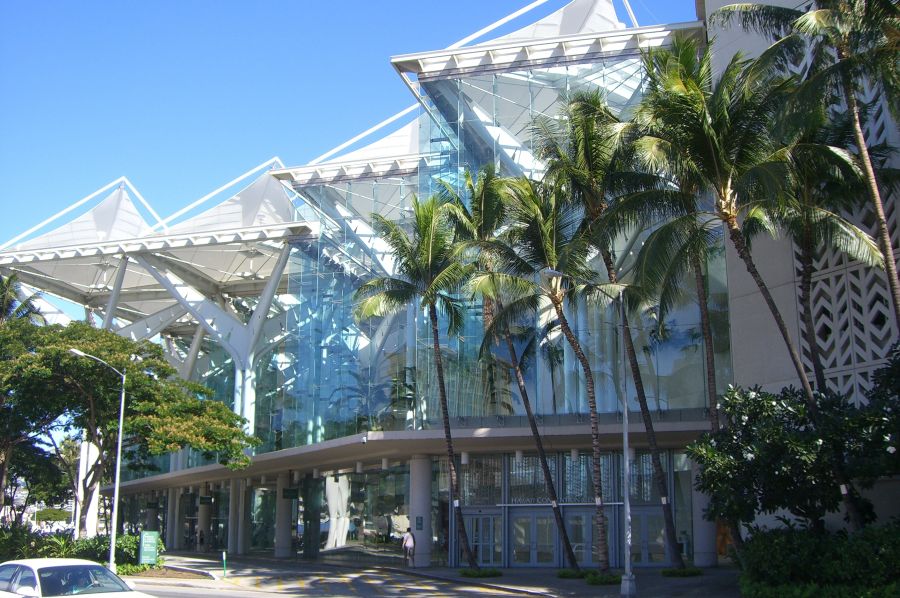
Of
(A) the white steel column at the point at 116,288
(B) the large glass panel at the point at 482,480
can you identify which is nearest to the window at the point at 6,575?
(B) the large glass panel at the point at 482,480

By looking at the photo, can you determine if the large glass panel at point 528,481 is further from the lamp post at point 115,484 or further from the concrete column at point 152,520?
the concrete column at point 152,520

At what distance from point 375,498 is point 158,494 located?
35260 mm

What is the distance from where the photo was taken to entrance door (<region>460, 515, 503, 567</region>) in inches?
1346

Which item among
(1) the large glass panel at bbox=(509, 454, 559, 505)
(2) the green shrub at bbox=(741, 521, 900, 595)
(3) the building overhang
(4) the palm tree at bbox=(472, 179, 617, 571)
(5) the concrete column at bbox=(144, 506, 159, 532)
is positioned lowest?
(5) the concrete column at bbox=(144, 506, 159, 532)

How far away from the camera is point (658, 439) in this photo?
31406mm

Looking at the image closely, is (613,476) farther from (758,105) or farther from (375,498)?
(758,105)

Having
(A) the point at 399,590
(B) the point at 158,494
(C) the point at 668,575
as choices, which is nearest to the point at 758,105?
(C) the point at 668,575

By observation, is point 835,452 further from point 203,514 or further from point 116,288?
point 203,514

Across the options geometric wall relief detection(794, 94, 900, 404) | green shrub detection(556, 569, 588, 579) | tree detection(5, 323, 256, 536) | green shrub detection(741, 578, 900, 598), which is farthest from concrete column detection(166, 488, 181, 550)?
green shrub detection(741, 578, 900, 598)

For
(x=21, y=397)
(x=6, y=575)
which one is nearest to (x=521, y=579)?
(x=6, y=575)

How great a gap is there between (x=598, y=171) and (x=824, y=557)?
38.9ft

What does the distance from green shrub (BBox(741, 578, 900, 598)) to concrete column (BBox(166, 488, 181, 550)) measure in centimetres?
5235

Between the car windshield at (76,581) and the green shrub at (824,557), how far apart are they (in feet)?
43.4

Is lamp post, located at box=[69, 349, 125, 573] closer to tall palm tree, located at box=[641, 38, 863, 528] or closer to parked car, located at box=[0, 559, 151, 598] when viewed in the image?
parked car, located at box=[0, 559, 151, 598]
